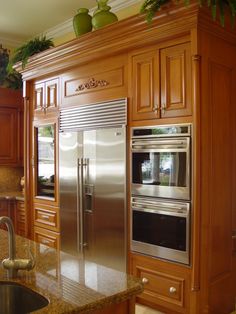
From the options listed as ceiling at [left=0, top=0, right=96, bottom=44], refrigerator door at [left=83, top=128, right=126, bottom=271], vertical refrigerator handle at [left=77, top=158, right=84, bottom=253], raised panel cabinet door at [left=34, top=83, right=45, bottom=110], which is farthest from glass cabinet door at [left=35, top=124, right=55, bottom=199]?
ceiling at [left=0, top=0, right=96, bottom=44]

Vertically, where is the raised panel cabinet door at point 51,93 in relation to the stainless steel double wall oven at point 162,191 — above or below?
above

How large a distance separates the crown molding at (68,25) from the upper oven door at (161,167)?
6.05 ft

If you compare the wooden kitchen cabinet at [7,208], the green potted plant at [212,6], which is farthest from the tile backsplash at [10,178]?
the green potted plant at [212,6]

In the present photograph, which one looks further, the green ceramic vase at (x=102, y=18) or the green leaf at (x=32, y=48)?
the green leaf at (x=32, y=48)

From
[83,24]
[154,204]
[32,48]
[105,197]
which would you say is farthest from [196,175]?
[32,48]

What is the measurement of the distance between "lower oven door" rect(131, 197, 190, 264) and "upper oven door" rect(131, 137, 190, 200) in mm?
85

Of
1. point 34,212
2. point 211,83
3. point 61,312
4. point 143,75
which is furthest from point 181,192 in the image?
point 34,212

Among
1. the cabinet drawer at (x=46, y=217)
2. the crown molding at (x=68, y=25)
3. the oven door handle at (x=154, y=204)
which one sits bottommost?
the cabinet drawer at (x=46, y=217)

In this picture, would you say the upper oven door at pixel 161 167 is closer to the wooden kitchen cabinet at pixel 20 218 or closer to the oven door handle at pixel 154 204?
the oven door handle at pixel 154 204

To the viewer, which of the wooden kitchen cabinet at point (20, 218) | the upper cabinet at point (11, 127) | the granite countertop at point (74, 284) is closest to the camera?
the granite countertop at point (74, 284)

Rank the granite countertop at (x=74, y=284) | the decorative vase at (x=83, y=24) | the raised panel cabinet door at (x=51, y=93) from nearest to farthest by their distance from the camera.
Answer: the granite countertop at (x=74, y=284) < the decorative vase at (x=83, y=24) < the raised panel cabinet door at (x=51, y=93)

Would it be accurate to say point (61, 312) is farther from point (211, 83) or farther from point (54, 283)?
point (211, 83)

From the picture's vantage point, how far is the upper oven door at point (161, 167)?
2.64 metres

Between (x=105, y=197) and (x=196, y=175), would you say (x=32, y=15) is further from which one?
(x=196, y=175)
